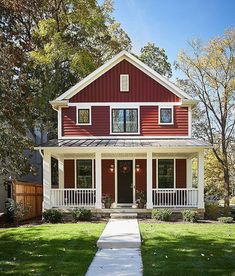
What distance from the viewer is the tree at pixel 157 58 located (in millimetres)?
31422

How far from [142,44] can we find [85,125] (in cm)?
1410

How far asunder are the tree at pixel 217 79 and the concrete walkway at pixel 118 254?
55.0ft

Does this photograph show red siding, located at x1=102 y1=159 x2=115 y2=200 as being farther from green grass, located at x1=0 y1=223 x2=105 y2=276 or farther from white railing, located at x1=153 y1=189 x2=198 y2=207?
green grass, located at x1=0 y1=223 x2=105 y2=276

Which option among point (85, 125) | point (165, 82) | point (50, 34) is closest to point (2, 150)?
point (85, 125)

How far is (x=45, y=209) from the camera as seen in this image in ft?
57.4

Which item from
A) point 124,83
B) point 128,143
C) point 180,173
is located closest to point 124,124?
point 128,143

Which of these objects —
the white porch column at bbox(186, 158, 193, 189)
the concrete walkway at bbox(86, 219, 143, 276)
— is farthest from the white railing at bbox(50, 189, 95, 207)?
the concrete walkway at bbox(86, 219, 143, 276)

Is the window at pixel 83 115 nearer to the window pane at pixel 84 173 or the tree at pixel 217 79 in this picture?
the window pane at pixel 84 173

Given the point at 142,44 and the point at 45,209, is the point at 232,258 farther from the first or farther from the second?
the point at 142,44

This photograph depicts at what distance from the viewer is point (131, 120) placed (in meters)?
20.0

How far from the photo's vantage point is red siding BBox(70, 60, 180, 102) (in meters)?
20.0

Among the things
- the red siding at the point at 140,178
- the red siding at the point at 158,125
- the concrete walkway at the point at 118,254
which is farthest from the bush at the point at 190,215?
the red siding at the point at 158,125

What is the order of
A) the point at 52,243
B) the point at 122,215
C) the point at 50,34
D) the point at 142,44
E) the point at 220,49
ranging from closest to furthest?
1. the point at 52,243
2. the point at 122,215
3. the point at 50,34
4. the point at 220,49
5. the point at 142,44

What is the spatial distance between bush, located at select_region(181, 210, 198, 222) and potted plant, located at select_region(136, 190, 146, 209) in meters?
2.31
